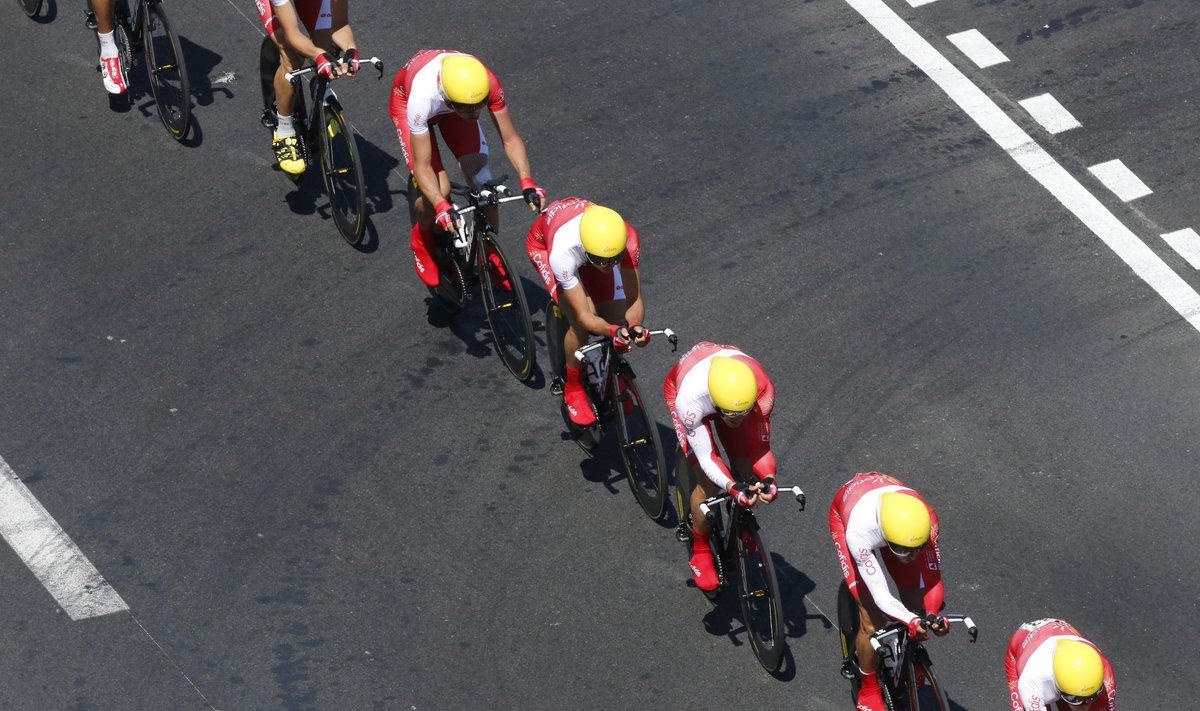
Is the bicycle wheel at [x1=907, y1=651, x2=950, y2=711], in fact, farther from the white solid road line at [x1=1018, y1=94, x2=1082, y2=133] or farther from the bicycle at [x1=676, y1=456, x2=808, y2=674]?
the white solid road line at [x1=1018, y1=94, x2=1082, y2=133]

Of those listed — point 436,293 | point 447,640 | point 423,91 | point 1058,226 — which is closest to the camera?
point 447,640

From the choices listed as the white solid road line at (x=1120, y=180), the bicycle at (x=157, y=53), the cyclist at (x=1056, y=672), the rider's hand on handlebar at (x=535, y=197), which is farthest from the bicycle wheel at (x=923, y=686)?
the bicycle at (x=157, y=53)

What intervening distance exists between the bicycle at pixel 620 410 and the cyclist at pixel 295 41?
95.2 inches

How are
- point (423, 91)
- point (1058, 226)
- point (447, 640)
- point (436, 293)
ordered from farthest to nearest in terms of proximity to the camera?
point (1058, 226), point (436, 293), point (423, 91), point (447, 640)

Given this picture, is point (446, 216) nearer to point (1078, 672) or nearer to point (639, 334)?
point (639, 334)

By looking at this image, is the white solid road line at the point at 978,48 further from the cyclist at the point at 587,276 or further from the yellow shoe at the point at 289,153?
the yellow shoe at the point at 289,153

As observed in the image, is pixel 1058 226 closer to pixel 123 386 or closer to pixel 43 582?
pixel 123 386

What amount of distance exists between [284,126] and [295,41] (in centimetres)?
91

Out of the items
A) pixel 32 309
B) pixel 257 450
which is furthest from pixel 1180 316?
pixel 32 309

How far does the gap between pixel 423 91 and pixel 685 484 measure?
9.38ft

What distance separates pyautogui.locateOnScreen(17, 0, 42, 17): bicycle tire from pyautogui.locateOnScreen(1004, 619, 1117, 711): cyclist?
938cm

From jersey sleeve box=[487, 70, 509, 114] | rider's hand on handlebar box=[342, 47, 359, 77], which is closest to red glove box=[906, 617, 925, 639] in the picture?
jersey sleeve box=[487, 70, 509, 114]

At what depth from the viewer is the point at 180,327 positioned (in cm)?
1085

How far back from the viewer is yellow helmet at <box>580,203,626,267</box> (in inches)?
348
